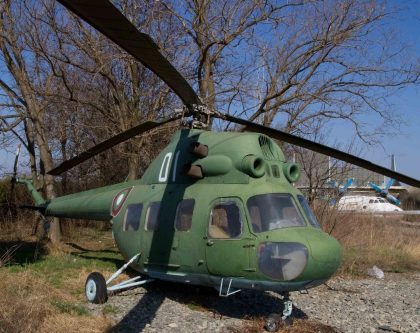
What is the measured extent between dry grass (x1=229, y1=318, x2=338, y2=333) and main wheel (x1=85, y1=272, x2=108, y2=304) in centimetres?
217

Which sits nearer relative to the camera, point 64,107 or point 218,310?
point 218,310

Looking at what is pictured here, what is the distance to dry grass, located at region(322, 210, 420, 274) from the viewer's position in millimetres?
13073

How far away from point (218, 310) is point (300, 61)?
9053mm

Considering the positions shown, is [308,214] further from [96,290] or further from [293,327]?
[96,290]

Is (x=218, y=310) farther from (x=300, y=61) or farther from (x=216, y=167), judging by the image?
(x=300, y=61)

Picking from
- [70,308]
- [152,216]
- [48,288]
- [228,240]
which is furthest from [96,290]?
[228,240]

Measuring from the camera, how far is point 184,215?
7809 mm

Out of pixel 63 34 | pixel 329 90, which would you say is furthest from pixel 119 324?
pixel 329 90

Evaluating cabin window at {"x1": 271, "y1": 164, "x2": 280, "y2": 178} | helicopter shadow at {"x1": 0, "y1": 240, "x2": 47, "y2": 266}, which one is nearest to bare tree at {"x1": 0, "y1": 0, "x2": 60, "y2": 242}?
helicopter shadow at {"x1": 0, "y1": 240, "x2": 47, "y2": 266}

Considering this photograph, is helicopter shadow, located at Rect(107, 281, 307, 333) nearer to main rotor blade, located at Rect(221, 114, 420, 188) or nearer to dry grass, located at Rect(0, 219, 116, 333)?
dry grass, located at Rect(0, 219, 116, 333)

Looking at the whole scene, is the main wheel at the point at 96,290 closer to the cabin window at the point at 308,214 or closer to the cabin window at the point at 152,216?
the cabin window at the point at 152,216

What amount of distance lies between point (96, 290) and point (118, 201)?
6.90 feet

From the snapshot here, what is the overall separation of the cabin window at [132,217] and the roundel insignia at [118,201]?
13.0 inches

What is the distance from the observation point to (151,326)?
22.6 feet
